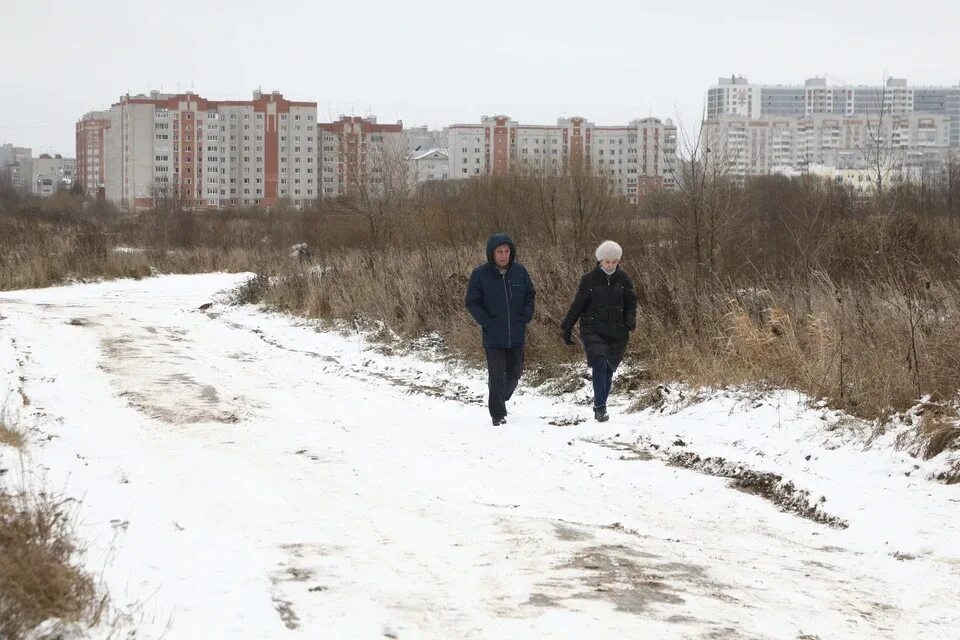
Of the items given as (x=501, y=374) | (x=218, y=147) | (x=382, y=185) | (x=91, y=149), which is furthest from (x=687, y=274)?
(x=91, y=149)

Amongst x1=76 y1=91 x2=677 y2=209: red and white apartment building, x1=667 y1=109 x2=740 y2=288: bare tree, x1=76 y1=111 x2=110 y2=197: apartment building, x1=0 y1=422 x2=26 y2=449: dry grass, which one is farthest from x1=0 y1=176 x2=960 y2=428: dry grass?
x1=76 y1=111 x2=110 y2=197: apartment building

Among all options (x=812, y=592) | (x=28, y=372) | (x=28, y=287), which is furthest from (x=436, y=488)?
(x=28, y=287)

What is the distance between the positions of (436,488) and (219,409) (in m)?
4.08

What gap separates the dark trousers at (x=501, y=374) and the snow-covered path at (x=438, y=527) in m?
0.29

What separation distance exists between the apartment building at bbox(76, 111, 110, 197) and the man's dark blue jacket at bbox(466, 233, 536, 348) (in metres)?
156

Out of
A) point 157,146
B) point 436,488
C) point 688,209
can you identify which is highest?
point 157,146

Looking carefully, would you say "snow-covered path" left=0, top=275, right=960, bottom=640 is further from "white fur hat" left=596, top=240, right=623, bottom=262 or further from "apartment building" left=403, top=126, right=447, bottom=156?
"apartment building" left=403, top=126, right=447, bottom=156

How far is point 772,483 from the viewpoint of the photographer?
7.87 metres

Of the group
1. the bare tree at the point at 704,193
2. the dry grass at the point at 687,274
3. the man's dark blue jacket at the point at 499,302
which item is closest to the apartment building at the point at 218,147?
the dry grass at the point at 687,274

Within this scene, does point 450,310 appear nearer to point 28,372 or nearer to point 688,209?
point 688,209

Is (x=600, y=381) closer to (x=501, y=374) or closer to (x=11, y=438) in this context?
Result: (x=501, y=374)

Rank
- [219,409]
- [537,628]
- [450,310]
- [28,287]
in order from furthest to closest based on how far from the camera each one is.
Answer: [28,287]
[450,310]
[219,409]
[537,628]

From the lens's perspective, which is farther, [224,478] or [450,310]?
[450,310]

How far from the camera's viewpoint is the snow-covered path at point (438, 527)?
15.5 feet
